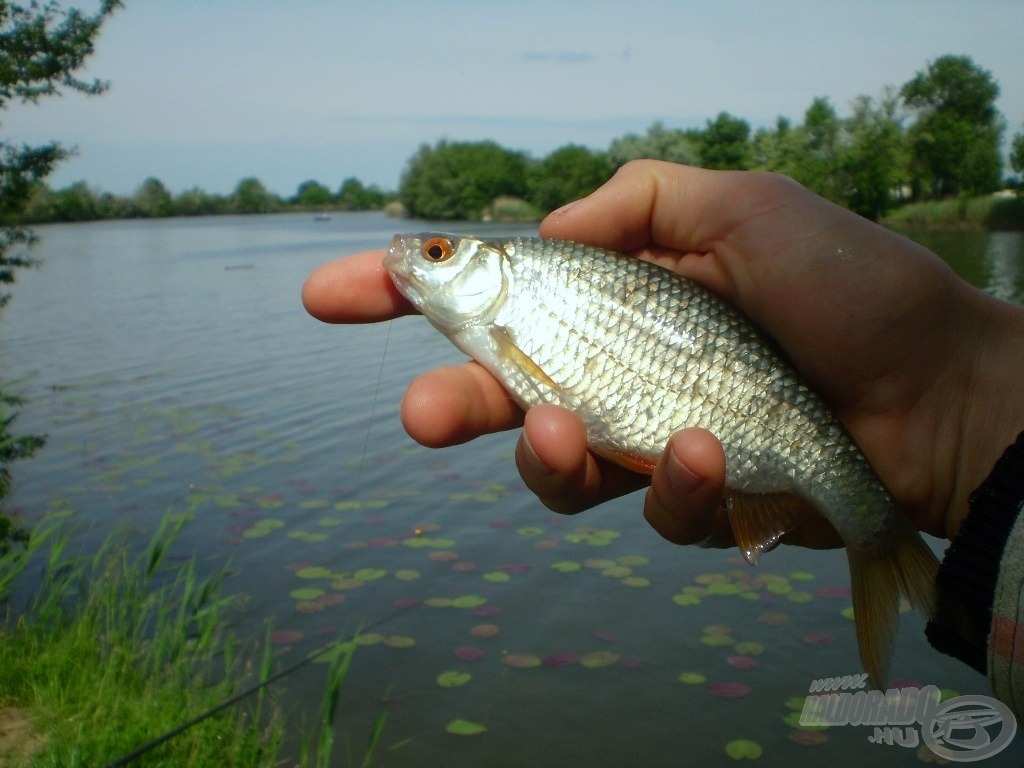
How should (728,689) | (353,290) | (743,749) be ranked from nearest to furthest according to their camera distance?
(353,290) → (743,749) → (728,689)

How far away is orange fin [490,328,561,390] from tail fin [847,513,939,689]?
1.02 metres

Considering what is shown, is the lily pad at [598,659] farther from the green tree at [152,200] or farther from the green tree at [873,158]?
the green tree at [152,200]

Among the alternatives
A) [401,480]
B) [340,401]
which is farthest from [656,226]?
[340,401]

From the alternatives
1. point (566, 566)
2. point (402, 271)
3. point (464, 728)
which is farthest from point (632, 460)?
point (566, 566)

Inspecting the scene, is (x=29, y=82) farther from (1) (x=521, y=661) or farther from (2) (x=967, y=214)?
(2) (x=967, y=214)

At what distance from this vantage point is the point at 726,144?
132 ft

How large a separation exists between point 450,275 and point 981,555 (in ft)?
5.45

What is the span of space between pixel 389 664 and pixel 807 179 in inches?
1179

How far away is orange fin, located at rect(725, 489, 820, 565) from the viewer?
2.66 metres

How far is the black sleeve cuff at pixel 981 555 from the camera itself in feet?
7.27

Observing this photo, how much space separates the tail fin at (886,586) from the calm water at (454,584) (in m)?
2.61

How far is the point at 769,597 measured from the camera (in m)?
6.41

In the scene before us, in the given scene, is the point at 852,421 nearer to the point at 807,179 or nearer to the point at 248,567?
the point at 248,567

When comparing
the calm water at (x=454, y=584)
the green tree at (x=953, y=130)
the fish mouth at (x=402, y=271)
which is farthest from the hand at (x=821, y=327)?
the green tree at (x=953, y=130)
